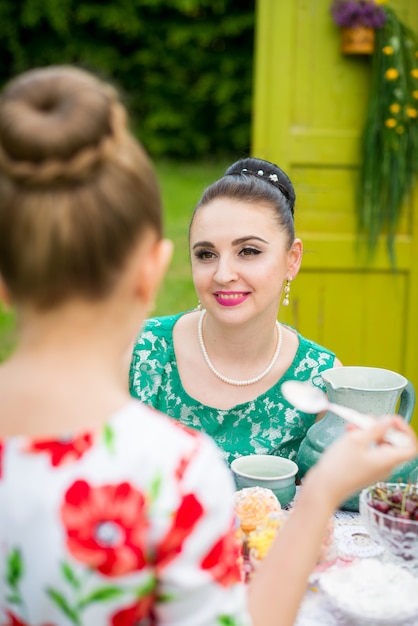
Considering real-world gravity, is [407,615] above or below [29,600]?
below

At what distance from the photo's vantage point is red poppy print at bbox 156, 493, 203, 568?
2.67 ft

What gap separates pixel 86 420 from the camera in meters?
0.82

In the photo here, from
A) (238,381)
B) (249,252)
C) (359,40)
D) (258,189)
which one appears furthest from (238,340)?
(359,40)

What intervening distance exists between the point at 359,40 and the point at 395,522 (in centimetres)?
248

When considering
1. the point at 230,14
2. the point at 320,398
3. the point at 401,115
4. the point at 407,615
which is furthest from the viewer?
the point at 230,14

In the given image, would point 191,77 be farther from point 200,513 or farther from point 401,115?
point 200,513

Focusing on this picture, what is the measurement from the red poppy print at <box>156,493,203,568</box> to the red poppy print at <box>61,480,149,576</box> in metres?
0.03

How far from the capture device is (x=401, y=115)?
3.29 metres

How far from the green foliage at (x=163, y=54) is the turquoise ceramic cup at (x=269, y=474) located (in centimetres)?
814

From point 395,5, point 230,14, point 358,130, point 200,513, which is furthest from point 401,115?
point 230,14

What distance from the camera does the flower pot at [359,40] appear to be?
3.26 m

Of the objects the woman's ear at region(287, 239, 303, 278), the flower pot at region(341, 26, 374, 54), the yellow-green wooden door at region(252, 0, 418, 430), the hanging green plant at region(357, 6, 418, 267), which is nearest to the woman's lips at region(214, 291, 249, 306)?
the woman's ear at region(287, 239, 303, 278)

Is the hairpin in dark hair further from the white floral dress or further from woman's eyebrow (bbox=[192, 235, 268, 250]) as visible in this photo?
the white floral dress

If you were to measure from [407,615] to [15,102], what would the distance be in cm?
83
